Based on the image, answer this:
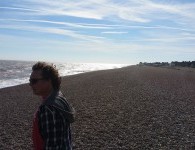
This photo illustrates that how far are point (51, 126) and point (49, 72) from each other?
1.65ft

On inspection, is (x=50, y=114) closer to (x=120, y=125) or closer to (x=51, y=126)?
(x=51, y=126)

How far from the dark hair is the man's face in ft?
0.12

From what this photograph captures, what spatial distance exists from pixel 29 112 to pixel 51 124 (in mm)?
16157

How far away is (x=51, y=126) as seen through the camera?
11.1 ft

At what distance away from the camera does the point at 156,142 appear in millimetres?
11836

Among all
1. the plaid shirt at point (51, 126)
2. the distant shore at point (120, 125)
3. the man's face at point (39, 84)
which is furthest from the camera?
the distant shore at point (120, 125)

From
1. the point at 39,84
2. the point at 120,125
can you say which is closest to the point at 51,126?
the point at 39,84

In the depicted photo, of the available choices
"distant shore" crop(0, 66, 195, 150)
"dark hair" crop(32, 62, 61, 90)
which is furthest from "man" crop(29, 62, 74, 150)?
"distant shore" crop(0, 66, 195, 150)

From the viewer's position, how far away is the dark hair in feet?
11.7

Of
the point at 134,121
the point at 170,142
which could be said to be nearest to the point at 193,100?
the point at 134,121

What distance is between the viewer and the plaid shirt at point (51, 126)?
3.36 metres

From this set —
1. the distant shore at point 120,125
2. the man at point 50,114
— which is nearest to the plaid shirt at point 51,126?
the man at point 50,114

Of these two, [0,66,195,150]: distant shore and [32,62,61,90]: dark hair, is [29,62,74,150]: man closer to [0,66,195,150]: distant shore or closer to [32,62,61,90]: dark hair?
[32,62,61,90]: dark hair

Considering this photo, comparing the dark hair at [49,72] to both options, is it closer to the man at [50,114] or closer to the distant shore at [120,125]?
the man at [50,114]
